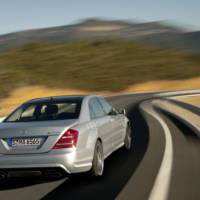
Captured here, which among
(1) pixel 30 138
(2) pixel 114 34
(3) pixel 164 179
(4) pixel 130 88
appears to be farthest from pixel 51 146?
(2) pixel 114 34

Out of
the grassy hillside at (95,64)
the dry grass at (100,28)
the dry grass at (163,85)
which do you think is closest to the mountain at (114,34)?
the dry grass at (100,28)

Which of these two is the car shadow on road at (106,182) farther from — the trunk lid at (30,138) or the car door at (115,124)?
the trunk lid at (30,138)

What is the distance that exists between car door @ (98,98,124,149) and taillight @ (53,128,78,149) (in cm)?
216

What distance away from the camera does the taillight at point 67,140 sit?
6.79 metres

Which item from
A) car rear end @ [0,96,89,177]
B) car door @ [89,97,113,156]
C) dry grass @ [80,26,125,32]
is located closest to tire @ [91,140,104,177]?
car door @ [89,97,113,156]

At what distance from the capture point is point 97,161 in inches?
294

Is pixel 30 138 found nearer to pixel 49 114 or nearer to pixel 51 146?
Result: pixel 51 146

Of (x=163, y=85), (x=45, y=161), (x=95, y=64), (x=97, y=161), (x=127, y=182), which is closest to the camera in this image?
(x=45, y=161)

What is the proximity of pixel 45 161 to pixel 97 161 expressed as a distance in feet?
3.38

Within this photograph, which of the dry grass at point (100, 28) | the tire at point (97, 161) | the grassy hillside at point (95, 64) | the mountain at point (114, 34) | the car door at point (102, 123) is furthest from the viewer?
the dry grass at point (100, 28)

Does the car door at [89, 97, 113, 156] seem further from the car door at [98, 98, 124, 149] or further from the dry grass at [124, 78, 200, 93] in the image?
the dry grass at [124, 78, 200, 93]

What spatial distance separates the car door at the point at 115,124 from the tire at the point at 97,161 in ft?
3.97

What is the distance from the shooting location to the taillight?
6.79 metres

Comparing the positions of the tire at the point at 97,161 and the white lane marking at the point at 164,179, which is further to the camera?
the tire at the point at 97,161
